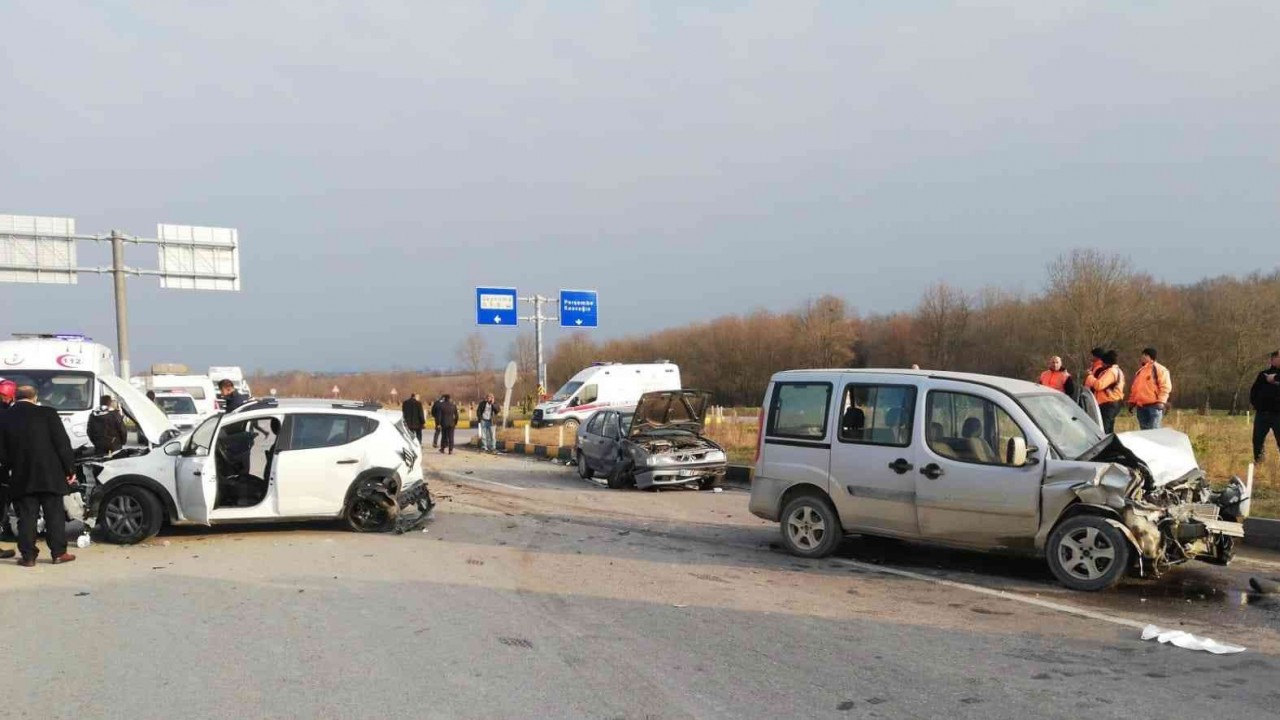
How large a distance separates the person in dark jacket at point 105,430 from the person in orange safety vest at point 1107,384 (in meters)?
13.9

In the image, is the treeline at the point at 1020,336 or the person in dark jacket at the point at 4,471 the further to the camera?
the treeline at the point at 1020,336

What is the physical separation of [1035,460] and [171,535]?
9.56 meters

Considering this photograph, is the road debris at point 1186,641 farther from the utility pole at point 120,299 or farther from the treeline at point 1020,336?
the treeline at point 1020,336

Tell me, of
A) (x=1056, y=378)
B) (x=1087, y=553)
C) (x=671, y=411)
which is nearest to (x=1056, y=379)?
(x=1056, y=378)

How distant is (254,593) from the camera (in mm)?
7555

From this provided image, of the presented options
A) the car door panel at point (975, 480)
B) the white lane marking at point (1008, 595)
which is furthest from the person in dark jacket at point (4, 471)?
the car door panel at point (975, 480)

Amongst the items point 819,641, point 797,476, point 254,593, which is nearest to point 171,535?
point 254,593

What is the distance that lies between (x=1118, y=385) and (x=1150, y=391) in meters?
0.45

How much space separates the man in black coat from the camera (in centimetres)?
853

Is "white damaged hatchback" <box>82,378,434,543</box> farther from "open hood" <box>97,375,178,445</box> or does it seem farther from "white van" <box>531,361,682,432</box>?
"white van" <box>531,361,682,432</box>

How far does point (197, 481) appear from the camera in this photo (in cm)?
995

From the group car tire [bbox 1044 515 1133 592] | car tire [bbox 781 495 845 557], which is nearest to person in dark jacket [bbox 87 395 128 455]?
car tire [bbox 781 495 845 557]

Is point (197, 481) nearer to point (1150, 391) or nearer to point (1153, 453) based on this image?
point (1153, 453)

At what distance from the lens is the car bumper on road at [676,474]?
49.3ft
